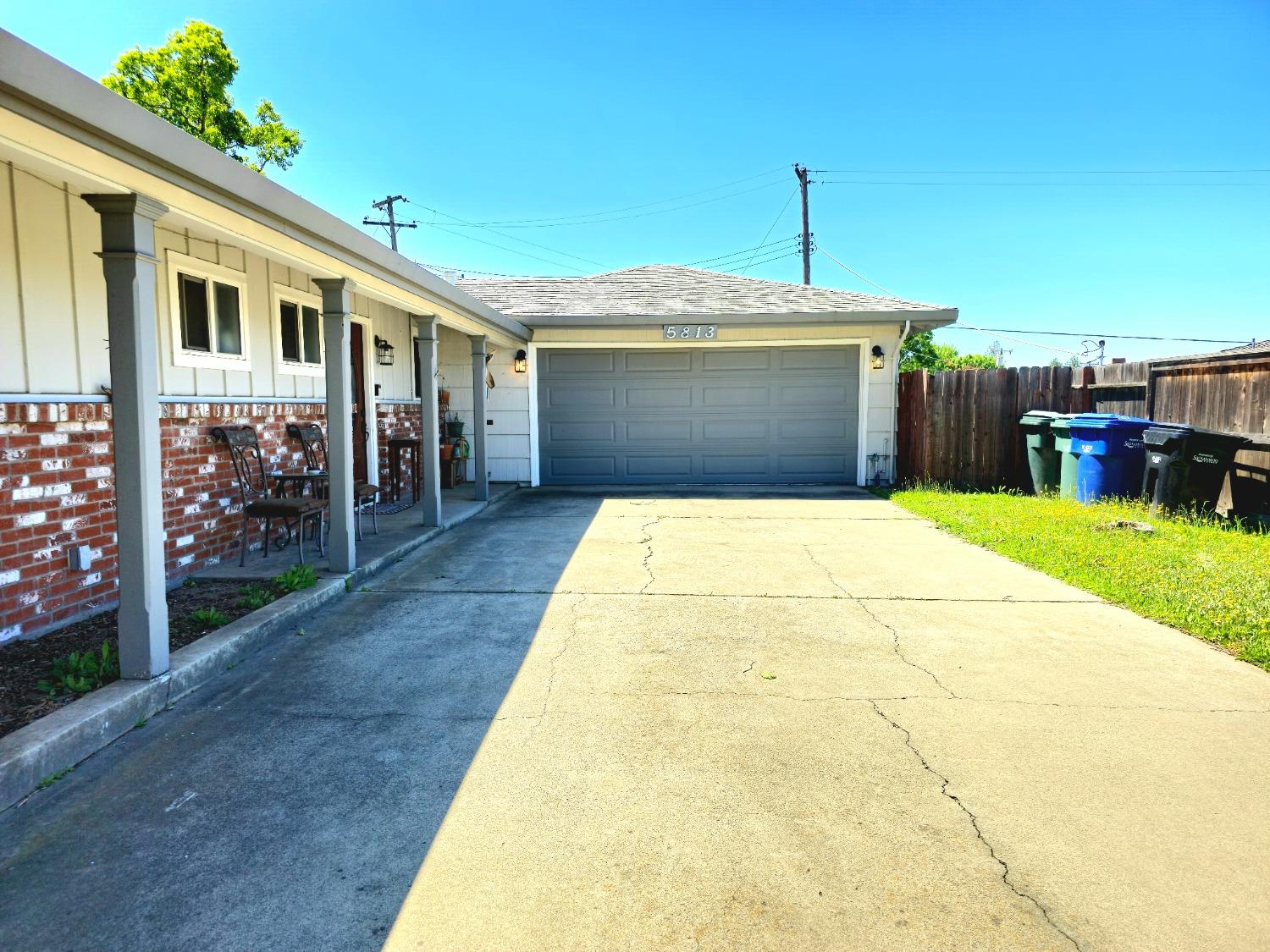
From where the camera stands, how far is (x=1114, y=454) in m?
8.42

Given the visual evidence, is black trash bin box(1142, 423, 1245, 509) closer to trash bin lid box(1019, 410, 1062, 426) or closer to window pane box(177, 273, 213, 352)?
trash bin lid box(1019, 410, 1062, 426)

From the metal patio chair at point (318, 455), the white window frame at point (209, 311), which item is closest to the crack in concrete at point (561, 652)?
the metal patio chair at point (318, 455)

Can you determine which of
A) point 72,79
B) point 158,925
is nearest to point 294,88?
point 72,79

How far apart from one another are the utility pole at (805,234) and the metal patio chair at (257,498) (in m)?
22.0

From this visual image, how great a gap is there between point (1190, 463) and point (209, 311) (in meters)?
9.46

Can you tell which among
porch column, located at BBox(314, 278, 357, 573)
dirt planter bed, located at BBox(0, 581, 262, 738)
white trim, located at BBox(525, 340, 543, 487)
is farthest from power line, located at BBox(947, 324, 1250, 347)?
dirt planter bed, located at BBox(0, 581, 262, 738)

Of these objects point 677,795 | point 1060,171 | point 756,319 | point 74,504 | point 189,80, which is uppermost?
point 189,80

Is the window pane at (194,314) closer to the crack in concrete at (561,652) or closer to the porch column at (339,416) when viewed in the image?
the porch column at (339,416)

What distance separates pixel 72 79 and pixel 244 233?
1.74m

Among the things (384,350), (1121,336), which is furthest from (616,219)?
(1121,336)

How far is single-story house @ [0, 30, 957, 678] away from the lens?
10.5ft

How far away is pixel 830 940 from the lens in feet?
6.24

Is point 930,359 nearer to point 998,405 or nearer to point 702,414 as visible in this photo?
point 998,405

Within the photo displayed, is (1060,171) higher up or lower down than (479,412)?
higher up
